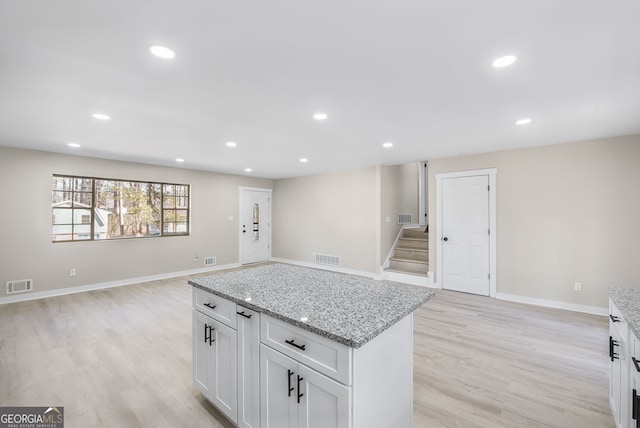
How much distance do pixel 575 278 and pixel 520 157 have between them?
191 cm

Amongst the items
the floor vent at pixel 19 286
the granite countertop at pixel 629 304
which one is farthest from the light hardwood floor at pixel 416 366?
the granite countertop at pixel 629 304

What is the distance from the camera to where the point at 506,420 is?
192 cm

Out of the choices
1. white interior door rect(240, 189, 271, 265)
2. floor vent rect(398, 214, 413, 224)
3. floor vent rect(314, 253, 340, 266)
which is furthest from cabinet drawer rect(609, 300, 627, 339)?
white interior door rect(240, 189, 271, 265)

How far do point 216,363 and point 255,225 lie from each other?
5.99 metres

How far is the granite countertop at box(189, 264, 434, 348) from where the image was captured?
130cm

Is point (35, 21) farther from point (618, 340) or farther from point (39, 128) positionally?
point (618, 340)

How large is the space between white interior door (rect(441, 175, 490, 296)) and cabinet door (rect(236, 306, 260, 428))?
14.3ft

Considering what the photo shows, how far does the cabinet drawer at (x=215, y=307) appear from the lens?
1805 mm

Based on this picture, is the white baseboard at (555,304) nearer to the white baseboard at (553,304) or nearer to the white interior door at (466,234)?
the white baseboard at (553,304)

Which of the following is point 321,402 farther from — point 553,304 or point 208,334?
point 553,304

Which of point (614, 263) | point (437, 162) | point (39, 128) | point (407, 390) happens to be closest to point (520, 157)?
point (437, 162)

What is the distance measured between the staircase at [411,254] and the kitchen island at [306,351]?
3996 millimetres

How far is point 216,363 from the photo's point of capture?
192 centimetres

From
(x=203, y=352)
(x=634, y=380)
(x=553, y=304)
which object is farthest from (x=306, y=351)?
(x=553, y=304)
